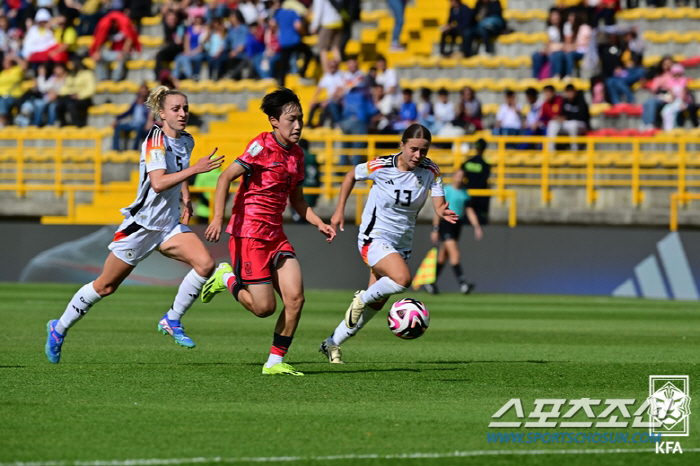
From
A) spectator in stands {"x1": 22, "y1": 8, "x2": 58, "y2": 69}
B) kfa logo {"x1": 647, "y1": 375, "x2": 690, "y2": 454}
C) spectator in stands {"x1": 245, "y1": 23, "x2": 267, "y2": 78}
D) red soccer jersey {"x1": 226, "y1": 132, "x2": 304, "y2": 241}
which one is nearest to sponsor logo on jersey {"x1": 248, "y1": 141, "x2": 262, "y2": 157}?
red soccer jersey {"x1": 226, "y1": 132, "x2": 304, "y2": 241}

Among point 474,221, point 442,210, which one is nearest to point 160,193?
point 442,210

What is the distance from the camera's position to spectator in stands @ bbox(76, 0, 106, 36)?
30.1m

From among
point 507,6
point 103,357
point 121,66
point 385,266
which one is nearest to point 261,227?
point 385,266

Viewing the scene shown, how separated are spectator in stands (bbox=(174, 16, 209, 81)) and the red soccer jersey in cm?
1911

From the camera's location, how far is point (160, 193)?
9.66m

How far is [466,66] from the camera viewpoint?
25.6 meters

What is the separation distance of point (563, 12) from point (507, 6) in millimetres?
2226

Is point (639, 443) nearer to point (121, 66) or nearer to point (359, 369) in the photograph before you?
point (359, 369)

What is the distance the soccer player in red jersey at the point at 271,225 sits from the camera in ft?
29.6

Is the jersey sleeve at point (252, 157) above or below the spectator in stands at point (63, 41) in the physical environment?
below

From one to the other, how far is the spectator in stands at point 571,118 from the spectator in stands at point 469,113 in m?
1.60

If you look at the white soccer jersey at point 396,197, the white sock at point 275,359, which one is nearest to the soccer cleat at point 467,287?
the white soccer jersey at point 396,197

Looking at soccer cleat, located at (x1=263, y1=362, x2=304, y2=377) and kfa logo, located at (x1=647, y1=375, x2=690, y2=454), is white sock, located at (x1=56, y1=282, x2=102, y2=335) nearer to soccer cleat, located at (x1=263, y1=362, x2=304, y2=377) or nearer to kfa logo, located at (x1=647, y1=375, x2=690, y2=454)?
soccer cleat, located at (x1=263, y1=362, x2=304, y2=377)

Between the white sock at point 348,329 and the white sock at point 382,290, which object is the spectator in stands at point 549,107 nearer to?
the white sock at point 348,329
